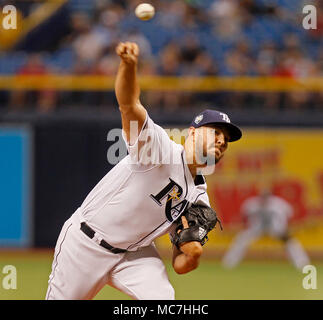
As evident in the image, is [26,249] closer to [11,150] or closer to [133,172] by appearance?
[11,150]

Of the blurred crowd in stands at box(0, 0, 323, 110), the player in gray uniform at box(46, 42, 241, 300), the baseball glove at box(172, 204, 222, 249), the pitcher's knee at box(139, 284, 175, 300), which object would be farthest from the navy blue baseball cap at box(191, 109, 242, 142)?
the blurred crowd in stands at box(0, 0, 323, 110)

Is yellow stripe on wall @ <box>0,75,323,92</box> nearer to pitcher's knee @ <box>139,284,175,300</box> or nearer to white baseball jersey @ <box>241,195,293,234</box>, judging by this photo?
white baseball jersey @ <box>241,195,293,234</box>

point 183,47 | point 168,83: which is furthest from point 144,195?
point 183,47

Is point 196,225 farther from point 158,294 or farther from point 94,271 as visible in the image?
point 94,271

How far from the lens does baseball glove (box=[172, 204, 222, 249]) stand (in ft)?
16.2

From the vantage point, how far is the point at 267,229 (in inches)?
475

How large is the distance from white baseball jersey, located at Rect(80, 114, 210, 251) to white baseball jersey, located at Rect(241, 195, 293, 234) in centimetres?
700

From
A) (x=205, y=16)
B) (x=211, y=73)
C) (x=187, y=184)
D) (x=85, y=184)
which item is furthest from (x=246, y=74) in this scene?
(x=187, y=184)

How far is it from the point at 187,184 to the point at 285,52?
32.2ft

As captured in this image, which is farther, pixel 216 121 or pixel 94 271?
pixel 94 271

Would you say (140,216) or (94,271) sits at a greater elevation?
(140,216)

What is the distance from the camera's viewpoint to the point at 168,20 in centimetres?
1509

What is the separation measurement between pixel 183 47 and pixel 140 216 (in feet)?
30.8

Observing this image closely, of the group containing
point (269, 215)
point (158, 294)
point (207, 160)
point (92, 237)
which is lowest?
point (158, 294)
